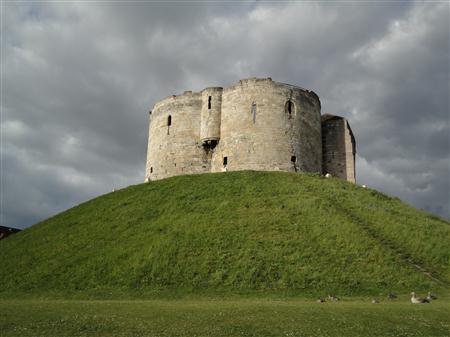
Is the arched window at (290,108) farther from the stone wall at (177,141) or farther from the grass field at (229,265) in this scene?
the grass field at (229,265)

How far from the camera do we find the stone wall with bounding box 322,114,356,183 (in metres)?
39.4

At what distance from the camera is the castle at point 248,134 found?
35219 mm

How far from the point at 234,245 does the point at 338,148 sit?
900 inches

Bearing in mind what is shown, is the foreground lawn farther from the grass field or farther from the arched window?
the arched window

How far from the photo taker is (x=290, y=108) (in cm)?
3675

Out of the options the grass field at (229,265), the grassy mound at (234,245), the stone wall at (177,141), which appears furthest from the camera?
the stone wall at (177,141)

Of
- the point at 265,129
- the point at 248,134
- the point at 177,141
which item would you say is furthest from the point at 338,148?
the point at 177,141

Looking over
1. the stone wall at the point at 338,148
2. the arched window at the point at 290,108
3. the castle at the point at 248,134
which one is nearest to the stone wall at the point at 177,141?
the castle at the point at 248,134

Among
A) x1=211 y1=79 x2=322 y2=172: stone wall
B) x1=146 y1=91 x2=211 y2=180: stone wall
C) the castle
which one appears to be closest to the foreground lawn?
x1=211 y1=79 x2=322 y2=172: stone wall

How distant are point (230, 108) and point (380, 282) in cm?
2226

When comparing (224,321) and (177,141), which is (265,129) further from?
(224,321)

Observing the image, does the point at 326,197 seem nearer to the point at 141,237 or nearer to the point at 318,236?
the point at 318,236

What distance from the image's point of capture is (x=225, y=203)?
25047 mm

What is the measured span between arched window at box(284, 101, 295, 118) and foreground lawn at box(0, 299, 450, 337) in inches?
975
